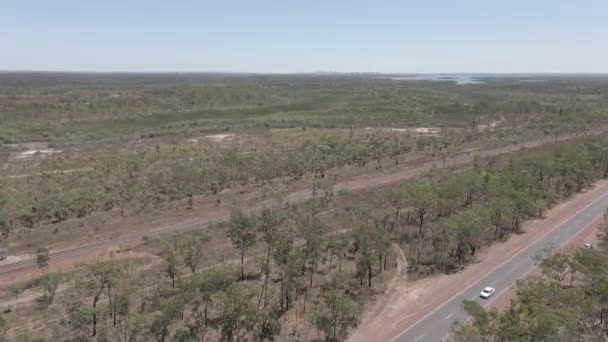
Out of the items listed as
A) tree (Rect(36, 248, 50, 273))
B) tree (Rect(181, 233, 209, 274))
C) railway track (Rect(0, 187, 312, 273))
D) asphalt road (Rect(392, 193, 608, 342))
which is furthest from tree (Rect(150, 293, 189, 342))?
railway track (Rect(0, 187, 312, 273))

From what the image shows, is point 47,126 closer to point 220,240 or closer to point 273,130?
point 273,130

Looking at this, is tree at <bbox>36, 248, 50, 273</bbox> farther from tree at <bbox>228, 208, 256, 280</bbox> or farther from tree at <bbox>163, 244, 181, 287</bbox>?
tree at <bbox>228, 208, 256, 280</bbox>

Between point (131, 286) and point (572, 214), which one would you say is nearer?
point (131, 286)

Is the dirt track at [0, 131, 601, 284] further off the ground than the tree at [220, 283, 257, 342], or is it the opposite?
the tree at [220, 283, 257, 342]

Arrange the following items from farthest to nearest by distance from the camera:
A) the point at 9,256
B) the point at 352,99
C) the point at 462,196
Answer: the point at 352,99 → the point at 462,196 → the point at 9,256

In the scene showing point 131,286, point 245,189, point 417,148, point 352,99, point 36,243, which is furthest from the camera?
point 352,99

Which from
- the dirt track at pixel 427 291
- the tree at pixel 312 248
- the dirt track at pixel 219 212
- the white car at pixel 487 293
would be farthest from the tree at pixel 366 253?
the dirt track at pixel 219 212

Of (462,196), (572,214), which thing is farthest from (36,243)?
(572,214)
